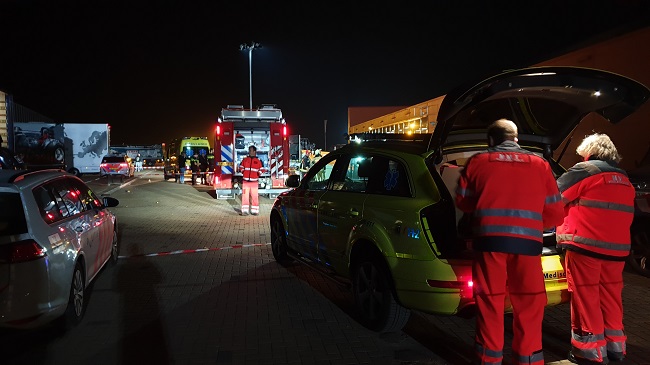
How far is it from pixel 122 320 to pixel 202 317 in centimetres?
79

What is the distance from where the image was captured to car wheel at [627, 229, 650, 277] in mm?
6297

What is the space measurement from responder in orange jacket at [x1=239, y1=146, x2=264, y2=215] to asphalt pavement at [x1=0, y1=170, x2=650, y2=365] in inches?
174

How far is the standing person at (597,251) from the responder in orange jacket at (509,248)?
2.28ft

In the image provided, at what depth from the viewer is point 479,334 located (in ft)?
10.9

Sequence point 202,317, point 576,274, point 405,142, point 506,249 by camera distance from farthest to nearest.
→ point 202,317 < point 405,142 < point 576,274 < point 506,249

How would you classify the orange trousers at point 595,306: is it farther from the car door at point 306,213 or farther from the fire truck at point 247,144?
the fire truck at point 247,144

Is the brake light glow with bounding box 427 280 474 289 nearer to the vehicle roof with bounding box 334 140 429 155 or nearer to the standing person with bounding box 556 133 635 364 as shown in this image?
the standing person with bounding box 556 133 635 364

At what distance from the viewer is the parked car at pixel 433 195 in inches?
148

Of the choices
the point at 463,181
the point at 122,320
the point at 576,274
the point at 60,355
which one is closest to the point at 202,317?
the point at 122,320

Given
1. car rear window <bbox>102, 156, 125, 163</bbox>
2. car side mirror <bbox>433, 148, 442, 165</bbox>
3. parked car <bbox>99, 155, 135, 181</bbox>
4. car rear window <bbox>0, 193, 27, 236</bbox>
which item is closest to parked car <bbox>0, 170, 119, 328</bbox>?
car rear window <bbox>0, 193, 27, 236</bbox>

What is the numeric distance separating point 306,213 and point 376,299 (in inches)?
69.0

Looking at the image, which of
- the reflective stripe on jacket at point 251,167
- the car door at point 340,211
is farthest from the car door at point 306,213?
the reflective stripe on jacket at point 251,167

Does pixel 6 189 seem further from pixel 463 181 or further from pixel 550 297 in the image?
pixel 550 297

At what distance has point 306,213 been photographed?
5.96 m
